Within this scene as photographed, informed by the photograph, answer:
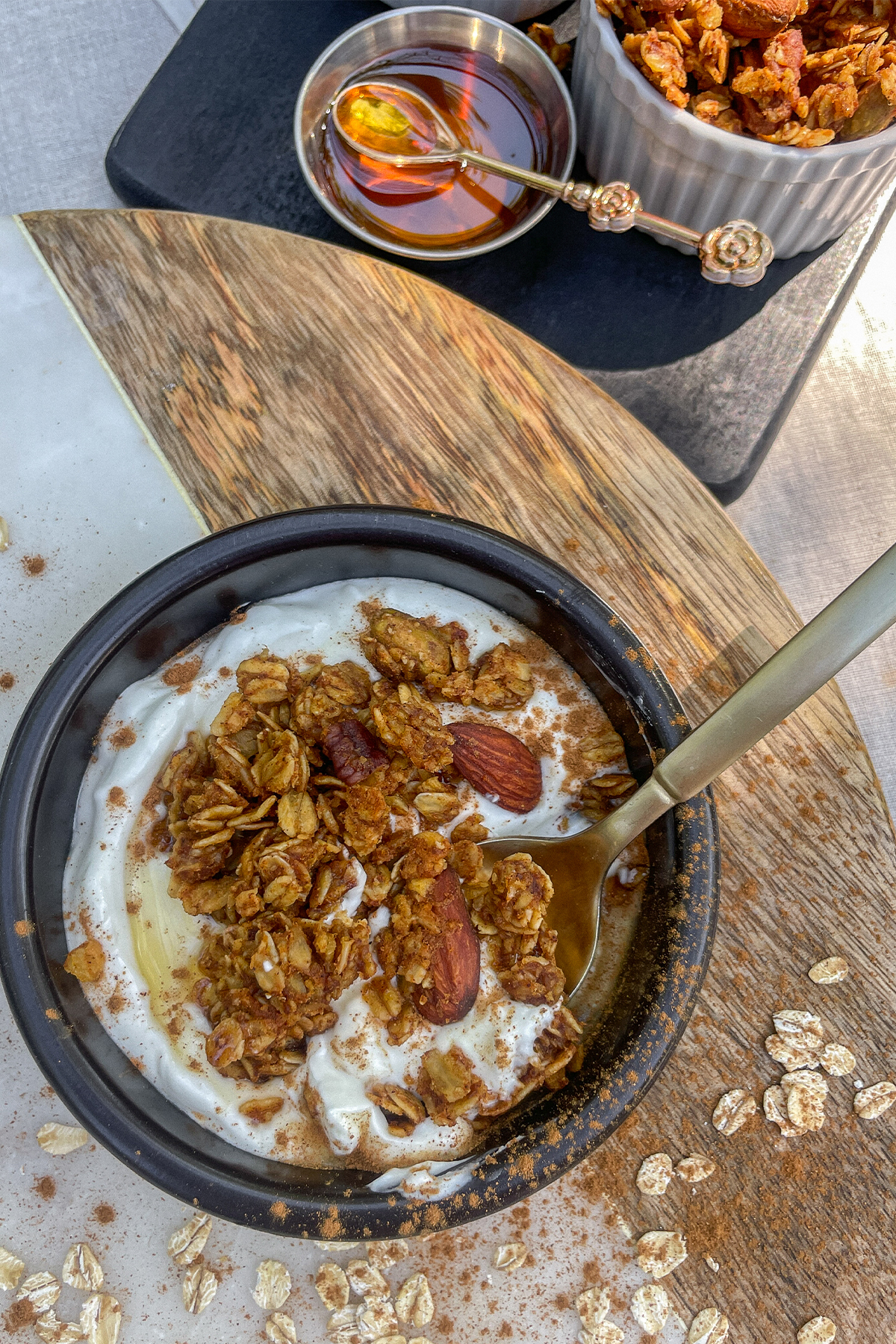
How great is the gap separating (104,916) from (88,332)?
758 millimetres

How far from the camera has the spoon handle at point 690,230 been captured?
4.27 ft

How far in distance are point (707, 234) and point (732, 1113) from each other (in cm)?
113

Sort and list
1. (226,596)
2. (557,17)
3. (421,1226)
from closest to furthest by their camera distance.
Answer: (421,1226) < (226,596) < (557,17)

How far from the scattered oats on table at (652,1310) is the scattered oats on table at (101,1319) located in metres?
0.61

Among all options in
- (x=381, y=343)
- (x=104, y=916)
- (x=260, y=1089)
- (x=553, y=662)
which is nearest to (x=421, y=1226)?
(x=260, y=1089)

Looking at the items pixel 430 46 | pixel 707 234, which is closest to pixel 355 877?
pixel 707 234

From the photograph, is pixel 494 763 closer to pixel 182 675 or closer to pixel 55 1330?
pixel 182 675

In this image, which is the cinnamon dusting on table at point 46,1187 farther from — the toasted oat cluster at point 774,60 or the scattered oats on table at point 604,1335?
the toasted oat cluster at point 774,60

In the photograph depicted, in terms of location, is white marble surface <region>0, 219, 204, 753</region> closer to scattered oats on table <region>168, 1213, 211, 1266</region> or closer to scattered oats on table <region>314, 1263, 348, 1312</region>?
scattered oats on table <region>168, 1213, 211, 1266</region>

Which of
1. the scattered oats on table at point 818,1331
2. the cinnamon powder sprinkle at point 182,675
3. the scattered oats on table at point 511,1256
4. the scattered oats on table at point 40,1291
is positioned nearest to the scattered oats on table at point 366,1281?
the scattered oats on table at point 511,1256

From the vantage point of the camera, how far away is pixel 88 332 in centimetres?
128

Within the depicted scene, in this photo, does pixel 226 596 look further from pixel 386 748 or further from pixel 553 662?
pixel 553 662

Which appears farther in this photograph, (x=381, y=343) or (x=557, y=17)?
(x=557, y=17)

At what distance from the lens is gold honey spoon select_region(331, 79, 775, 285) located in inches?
51.3
